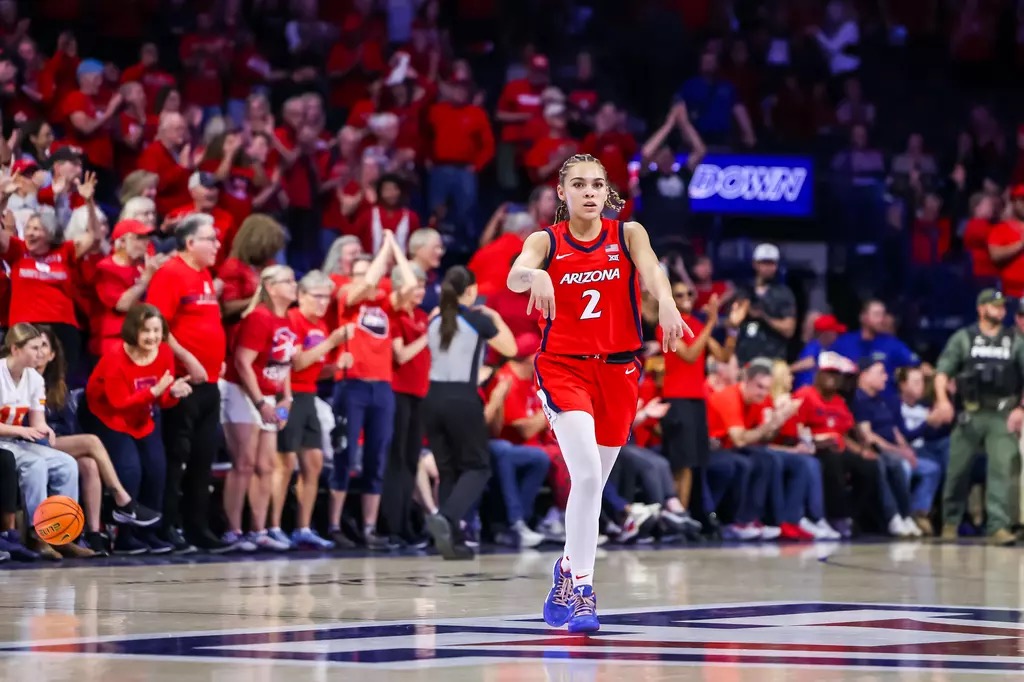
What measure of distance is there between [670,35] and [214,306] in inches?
434

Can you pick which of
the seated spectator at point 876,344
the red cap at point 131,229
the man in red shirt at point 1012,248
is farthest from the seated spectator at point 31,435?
the man in red shirt at point 1012,248

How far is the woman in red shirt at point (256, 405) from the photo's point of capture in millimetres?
12094

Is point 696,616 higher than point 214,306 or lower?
lower

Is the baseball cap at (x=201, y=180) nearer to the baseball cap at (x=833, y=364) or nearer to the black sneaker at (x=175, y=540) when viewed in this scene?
the black sneaker at (x=175, y=540)

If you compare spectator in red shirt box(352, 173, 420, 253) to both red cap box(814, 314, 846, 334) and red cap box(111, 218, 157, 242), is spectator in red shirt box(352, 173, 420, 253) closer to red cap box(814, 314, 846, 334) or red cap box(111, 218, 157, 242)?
red cap box(111, 218, 157, 242)

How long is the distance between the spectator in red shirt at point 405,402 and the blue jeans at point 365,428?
0.12m

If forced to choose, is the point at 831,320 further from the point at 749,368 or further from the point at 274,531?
the point at 274,531

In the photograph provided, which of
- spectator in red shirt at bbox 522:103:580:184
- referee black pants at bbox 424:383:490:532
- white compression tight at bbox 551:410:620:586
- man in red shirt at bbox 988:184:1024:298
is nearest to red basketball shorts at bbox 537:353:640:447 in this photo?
white compression tight at bbox 551:410:620:586

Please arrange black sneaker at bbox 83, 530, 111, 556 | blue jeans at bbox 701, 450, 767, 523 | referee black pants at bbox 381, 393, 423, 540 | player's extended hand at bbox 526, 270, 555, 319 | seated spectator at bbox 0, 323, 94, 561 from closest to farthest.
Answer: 1. player's extended hand at bbox 526, 270, 555, 319
2. seated spectator at bbox 0, 323, 94, 561
3. black sneaker at bbox 83, 530, 111, 556
4. referee black pants at bbox 381, 393, 423, 540
5. blue jeans at bbox 701, 450, 767, 523

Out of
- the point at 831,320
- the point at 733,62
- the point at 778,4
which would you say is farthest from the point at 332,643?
the point at 778,4

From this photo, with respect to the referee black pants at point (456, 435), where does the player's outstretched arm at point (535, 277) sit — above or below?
above

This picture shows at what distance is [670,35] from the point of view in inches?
847

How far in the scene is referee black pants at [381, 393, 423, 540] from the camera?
12.8 m

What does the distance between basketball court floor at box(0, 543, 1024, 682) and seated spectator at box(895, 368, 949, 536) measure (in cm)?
493
